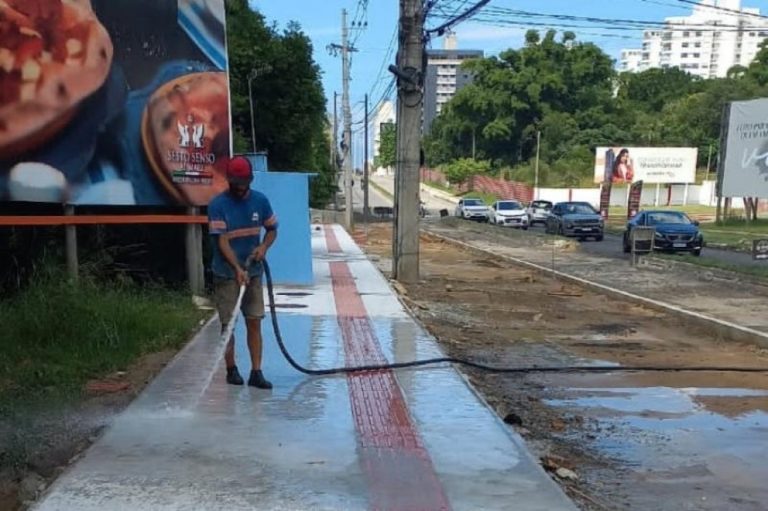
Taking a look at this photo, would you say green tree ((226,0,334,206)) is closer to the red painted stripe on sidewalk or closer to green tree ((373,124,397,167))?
the red painted stripe on sidewalk

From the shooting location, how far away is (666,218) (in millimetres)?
29422

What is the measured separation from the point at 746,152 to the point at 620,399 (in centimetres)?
2067

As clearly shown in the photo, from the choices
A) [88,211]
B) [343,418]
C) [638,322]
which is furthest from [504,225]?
[343,418]

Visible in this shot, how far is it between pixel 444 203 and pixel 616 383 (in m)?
83.7

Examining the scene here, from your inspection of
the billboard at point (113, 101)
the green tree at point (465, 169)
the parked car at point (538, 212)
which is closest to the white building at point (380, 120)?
the green tree at point (465, 169)

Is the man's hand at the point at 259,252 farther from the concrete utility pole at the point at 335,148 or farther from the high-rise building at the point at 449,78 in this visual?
the high-rise building at the point at 449,78

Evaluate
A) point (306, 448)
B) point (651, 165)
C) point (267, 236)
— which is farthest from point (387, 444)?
point (651, 165)

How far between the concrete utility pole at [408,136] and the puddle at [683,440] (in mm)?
9496

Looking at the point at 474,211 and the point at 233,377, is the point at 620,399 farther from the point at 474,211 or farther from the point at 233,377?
the point at 474,211

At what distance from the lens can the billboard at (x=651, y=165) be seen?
232 ft

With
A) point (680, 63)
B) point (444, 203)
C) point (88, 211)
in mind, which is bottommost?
point (444, 203)

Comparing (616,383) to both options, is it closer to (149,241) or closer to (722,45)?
(149,241)

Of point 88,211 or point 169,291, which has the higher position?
point 88,211

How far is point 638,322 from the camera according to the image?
13477 millimetres
